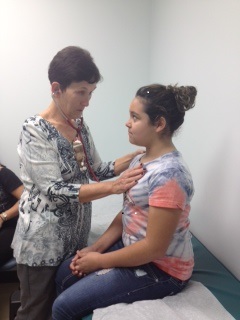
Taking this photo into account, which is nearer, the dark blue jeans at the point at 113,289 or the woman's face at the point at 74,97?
the dark blue jeans at the point at 113,289

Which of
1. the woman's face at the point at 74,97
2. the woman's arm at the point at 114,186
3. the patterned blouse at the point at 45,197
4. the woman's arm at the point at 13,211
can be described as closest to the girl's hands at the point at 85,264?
the patterned blouse at the point at 45,197

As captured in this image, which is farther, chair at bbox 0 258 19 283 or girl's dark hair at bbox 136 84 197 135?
chair at bbox 0 258 19 283

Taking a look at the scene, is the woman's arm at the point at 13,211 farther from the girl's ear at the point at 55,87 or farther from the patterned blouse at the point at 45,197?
the girl's ear at the point at 55,87

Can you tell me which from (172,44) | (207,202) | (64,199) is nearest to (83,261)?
(64,199)

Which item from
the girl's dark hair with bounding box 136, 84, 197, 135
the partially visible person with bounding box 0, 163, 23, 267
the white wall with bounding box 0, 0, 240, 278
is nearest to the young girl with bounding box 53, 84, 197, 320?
the girl's dark hair with bounding box 136, 84, 197, 135

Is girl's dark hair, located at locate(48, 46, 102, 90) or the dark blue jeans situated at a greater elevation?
girl's dark hair, located at locate(48, 46, 102, 90)

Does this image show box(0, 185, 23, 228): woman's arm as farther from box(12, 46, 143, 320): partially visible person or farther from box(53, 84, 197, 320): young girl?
box(53, 84, 197, 320): young girl

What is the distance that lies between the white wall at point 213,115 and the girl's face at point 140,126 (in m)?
0.44

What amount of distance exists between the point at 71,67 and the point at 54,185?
51 cm

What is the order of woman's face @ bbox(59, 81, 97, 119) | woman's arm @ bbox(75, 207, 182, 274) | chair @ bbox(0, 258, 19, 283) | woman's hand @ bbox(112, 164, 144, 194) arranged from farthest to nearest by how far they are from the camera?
chair @ bbox(0, 258, 19, 283), woman's face @ bbox(59, 81, 97, 119), woman's hand @ bbox(112, 164, 144, 194), woman's arm @ bbox(75, 207, 182, 274)

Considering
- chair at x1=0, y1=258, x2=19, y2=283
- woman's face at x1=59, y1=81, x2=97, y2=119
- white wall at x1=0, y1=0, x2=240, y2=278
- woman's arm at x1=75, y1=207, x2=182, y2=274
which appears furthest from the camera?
→ chair at x1=0, y1=258, x2=19, y2=283

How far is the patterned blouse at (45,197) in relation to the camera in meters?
1.33

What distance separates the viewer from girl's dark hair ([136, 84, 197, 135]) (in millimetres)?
1241

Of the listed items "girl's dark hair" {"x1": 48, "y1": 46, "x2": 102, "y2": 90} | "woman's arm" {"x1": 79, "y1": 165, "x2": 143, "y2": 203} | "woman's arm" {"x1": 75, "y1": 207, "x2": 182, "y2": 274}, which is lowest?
"woman's arm" {"x1": 75, "y1": 207, "x2": 182, "y2": 274}
